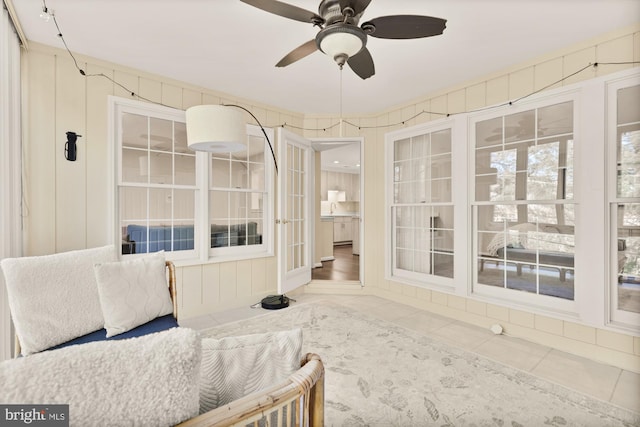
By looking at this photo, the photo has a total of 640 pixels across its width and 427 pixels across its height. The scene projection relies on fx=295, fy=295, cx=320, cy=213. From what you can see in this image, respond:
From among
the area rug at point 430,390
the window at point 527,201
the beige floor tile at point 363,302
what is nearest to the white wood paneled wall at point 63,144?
the area rug at point 430,390

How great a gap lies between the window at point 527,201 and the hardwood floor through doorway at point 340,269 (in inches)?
92.9

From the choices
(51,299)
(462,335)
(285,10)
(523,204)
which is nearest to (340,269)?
(462,335)

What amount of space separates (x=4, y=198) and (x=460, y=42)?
381cm

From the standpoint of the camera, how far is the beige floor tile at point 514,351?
248 centimetres

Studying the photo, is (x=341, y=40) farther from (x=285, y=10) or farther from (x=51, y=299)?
(x=51, y=299)

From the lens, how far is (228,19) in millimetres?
2295

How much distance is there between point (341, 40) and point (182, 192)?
8.73 feet

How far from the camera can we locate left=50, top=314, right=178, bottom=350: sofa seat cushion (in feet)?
6.01

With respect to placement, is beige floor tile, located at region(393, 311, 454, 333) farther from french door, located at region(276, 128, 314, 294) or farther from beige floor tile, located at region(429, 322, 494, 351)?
french door, located at region(276, 128, 314, 294)

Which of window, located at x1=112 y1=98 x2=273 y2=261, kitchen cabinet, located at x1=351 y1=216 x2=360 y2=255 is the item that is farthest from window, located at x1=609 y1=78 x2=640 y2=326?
kitchen cabinet, located at x1=351 y1=216 x2=360 y2=255

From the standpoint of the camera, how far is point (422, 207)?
3973mm

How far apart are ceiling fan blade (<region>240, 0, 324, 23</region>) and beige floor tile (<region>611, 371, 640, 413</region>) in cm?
316

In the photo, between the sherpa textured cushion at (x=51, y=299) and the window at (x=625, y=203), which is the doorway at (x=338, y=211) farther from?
the sherpa textured cushion at (x=51, y=299)

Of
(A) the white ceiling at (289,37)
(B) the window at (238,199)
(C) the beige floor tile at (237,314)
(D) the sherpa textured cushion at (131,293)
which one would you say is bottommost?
(C) the beige floor tile at (237,314)
